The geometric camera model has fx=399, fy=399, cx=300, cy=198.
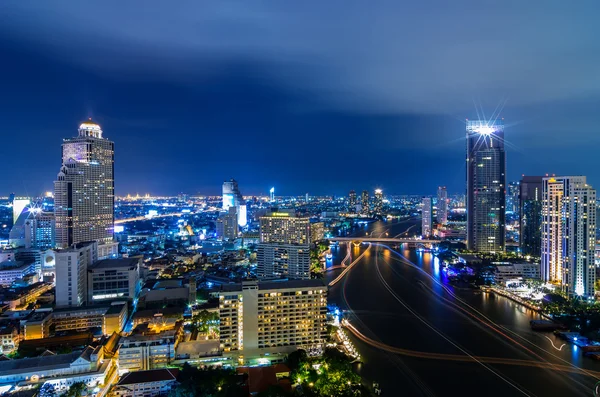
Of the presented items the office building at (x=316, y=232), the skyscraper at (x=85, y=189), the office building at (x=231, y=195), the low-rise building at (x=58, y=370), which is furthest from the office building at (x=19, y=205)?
the low-rise building at (x=58, y=370)

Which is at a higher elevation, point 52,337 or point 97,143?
point 97,143

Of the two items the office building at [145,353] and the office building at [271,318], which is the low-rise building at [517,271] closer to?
the office building at [271,318]

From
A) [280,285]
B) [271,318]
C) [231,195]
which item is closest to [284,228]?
[280,285]

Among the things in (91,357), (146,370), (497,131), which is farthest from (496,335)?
(497,131)

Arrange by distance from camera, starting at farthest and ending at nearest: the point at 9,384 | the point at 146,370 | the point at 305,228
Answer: the point at 305,228 → the point at 146,370 → the point at 9,384

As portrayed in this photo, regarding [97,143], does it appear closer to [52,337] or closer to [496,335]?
[52,337]

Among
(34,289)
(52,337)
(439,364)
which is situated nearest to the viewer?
(439,364)
